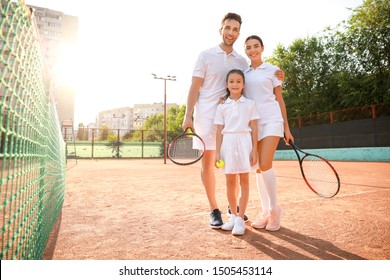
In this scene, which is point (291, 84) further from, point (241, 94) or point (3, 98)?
point (3, 98)

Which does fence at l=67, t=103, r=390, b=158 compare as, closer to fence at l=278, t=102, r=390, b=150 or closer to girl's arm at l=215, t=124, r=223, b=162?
fence at l=278, t=102, r=390, b=150

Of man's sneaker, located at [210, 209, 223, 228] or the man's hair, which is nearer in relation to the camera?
man's sneaker, located at [210, 209, 223, 228]


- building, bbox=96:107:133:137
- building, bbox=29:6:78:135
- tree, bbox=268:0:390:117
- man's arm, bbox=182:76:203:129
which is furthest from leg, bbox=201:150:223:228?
building, bbox=96:107:133:137

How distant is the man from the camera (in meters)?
2.88

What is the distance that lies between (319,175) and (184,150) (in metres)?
1.60

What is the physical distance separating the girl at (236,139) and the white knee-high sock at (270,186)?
21 cm

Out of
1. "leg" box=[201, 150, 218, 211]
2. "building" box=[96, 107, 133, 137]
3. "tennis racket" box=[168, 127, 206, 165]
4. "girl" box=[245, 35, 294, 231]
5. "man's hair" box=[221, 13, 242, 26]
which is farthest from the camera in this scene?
"building" box=[96, 107, 133, 137]

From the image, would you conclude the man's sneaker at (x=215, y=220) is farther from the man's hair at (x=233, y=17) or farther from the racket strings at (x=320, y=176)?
the man's hair at (x=233, y=17)

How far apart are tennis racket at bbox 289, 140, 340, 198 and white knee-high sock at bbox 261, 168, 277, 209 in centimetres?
45

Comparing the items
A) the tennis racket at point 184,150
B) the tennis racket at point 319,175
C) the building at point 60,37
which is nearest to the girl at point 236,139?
the tennis racket at point 184,150

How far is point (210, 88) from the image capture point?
2.95 metres

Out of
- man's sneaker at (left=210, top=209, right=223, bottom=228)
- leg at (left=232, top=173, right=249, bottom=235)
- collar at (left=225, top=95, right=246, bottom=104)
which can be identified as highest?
collar at (left=225, top=95, right=246, bottom=104)

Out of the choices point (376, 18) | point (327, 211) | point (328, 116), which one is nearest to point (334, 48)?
point (376, 18)
